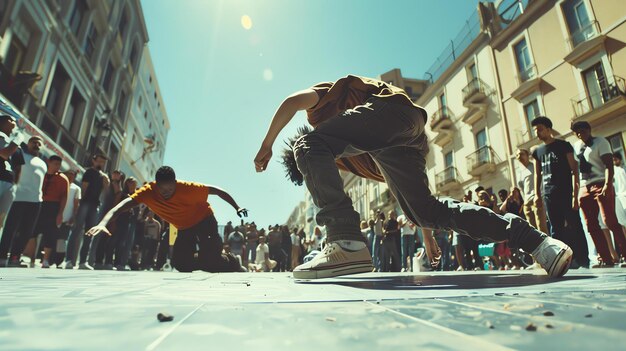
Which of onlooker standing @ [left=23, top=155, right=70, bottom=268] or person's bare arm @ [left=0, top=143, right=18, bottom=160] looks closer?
person's bare arm @ [left=0, top=143, right=18, bottom=160]

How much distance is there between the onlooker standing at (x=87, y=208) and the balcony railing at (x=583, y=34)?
16164 millimetres

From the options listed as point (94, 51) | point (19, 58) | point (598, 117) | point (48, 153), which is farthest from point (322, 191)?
point (94, 51)

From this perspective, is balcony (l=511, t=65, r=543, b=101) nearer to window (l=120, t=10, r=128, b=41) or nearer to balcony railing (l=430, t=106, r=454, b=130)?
balcony railing (l=430, t=106, r=454, b=130)

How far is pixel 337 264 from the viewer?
181cm

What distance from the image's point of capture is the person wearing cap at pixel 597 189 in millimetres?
3875

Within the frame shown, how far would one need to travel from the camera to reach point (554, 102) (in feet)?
43.1

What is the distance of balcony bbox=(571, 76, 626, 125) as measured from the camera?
35.1 feet

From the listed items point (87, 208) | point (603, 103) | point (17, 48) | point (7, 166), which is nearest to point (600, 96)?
point (603, 103)

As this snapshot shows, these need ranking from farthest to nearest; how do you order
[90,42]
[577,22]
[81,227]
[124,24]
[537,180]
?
[124,24] < [90,42] < [577,22] < [81,227] < [537,180]

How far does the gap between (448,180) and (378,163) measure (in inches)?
688

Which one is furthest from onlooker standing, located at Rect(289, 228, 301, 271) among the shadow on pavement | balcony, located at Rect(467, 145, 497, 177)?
the shadow on pavement

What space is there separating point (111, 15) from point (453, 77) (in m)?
18.6

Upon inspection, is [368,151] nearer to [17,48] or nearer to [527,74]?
[17,48]

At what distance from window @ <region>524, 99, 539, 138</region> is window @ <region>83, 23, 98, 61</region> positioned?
19.2 m
